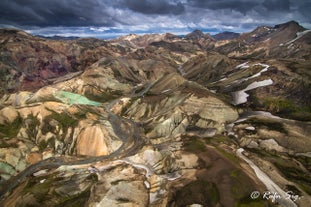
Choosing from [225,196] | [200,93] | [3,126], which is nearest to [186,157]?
[225,196]

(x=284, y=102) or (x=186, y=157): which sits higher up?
(x=284, y=102)

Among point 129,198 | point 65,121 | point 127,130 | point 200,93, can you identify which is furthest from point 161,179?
point 200,93

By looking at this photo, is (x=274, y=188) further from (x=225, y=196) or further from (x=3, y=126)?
(x=3, y=126)

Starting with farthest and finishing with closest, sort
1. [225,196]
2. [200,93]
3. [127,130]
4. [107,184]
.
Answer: [200,93]
[127,130]
[107,184]
[225,196]

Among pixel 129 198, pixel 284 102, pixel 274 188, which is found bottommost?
pixel 129 198

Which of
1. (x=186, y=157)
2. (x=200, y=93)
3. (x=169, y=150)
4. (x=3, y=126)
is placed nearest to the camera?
(x=186, y=157)

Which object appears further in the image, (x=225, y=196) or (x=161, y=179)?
(x=161, y=179)
